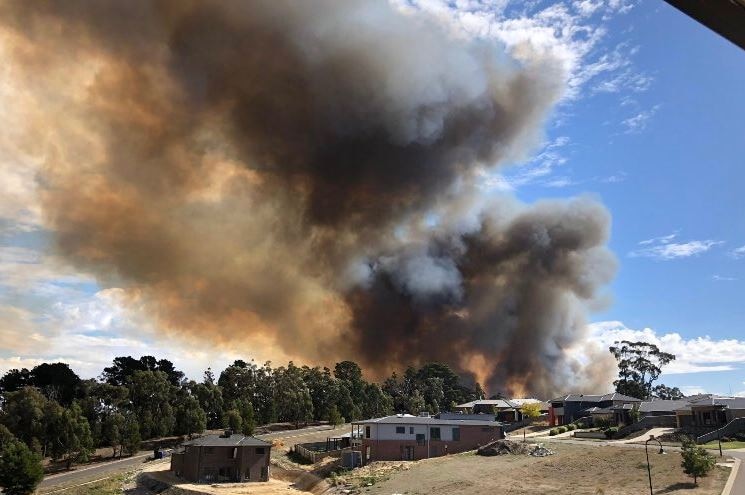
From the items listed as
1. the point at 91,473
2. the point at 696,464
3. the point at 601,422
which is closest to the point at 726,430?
the point at 601,422

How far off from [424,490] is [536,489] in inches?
390

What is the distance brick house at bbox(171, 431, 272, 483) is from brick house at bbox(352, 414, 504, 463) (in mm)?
12962

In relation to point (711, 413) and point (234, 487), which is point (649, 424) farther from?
point (234, 487)

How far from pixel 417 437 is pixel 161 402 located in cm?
4703

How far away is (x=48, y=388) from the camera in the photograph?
111125mm

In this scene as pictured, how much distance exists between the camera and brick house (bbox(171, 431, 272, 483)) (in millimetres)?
68812

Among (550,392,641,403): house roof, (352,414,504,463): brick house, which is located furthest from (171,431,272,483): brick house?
(550,392,641,403): house roof

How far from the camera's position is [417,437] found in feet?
252

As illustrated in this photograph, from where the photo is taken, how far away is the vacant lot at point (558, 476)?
46.1 meters

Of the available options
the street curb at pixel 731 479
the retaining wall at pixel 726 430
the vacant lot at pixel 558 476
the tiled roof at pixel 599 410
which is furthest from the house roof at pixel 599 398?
the street curb at pixel 731 479

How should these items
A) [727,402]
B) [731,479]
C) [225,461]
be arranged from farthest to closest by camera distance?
[727,402] → [225,461] → [731,479]

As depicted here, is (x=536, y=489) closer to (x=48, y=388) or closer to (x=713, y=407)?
(x=713, y=407)

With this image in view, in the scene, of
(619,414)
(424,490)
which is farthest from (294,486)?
(619,414)

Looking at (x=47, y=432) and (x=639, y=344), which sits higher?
(x=639, y=344)
